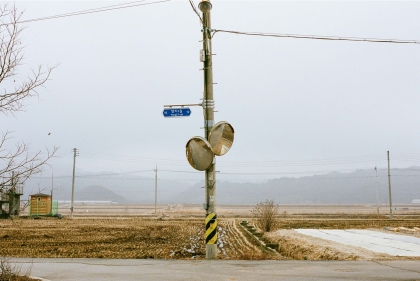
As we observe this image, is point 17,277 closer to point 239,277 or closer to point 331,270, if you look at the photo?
point 239,277

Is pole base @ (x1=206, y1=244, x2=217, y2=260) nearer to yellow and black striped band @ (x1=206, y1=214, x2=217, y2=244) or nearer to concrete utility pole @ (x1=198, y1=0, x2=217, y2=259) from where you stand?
concrete utility pole @ (x1=198, y1=0, x2=217, y2=259)

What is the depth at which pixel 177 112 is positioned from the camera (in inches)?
488

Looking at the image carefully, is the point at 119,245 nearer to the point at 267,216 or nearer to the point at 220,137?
the point at 220,137

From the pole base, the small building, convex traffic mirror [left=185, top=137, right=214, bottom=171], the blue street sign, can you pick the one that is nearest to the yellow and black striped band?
the pole base

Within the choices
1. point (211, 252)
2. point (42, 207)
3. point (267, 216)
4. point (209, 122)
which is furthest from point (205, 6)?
point (42, 207)

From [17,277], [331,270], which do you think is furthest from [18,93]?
[331,270]

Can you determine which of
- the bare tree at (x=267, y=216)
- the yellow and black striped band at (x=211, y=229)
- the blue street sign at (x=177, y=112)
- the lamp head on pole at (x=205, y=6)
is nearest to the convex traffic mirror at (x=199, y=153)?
the blue street sign at (x=177, y=112)

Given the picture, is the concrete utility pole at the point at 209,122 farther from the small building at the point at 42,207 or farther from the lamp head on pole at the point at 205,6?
the small building at the point at 42,207

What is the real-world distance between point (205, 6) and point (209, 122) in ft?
11.7

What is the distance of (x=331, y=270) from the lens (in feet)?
31.9

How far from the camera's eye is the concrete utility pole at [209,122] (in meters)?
12.4

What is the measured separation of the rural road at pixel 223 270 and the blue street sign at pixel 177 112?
13.8 ft

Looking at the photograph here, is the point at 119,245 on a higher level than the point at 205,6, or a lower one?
lower

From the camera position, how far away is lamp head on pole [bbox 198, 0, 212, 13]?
41.8 feet
